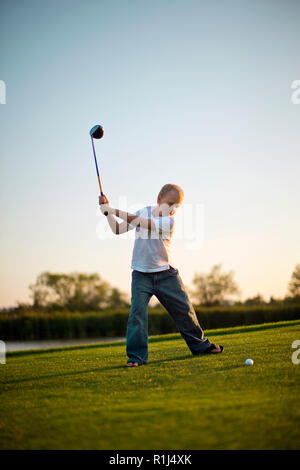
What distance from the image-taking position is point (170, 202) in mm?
5055

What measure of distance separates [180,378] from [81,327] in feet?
94.9

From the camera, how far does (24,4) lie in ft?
48.5

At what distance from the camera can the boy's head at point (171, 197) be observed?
504 cm

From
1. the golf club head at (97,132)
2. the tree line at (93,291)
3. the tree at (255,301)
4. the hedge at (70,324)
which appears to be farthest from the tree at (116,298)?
the golf club head at (97,132)

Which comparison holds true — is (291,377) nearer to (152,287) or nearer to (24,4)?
(152,287)

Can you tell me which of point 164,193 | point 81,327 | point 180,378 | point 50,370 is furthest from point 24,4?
point 81,327

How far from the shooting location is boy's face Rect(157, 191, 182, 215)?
197 inches

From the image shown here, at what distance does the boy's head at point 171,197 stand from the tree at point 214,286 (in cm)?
4512

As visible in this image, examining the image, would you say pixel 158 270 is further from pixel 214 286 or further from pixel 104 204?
pixel 214 286

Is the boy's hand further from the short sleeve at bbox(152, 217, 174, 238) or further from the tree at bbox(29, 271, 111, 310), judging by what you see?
the tree at bbox(29, 271, 111, 310)

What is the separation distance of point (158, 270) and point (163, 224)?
603mm

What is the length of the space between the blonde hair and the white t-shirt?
252 millimetres

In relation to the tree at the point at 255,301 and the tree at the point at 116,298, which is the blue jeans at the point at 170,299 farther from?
the tree at the point at 116,298
